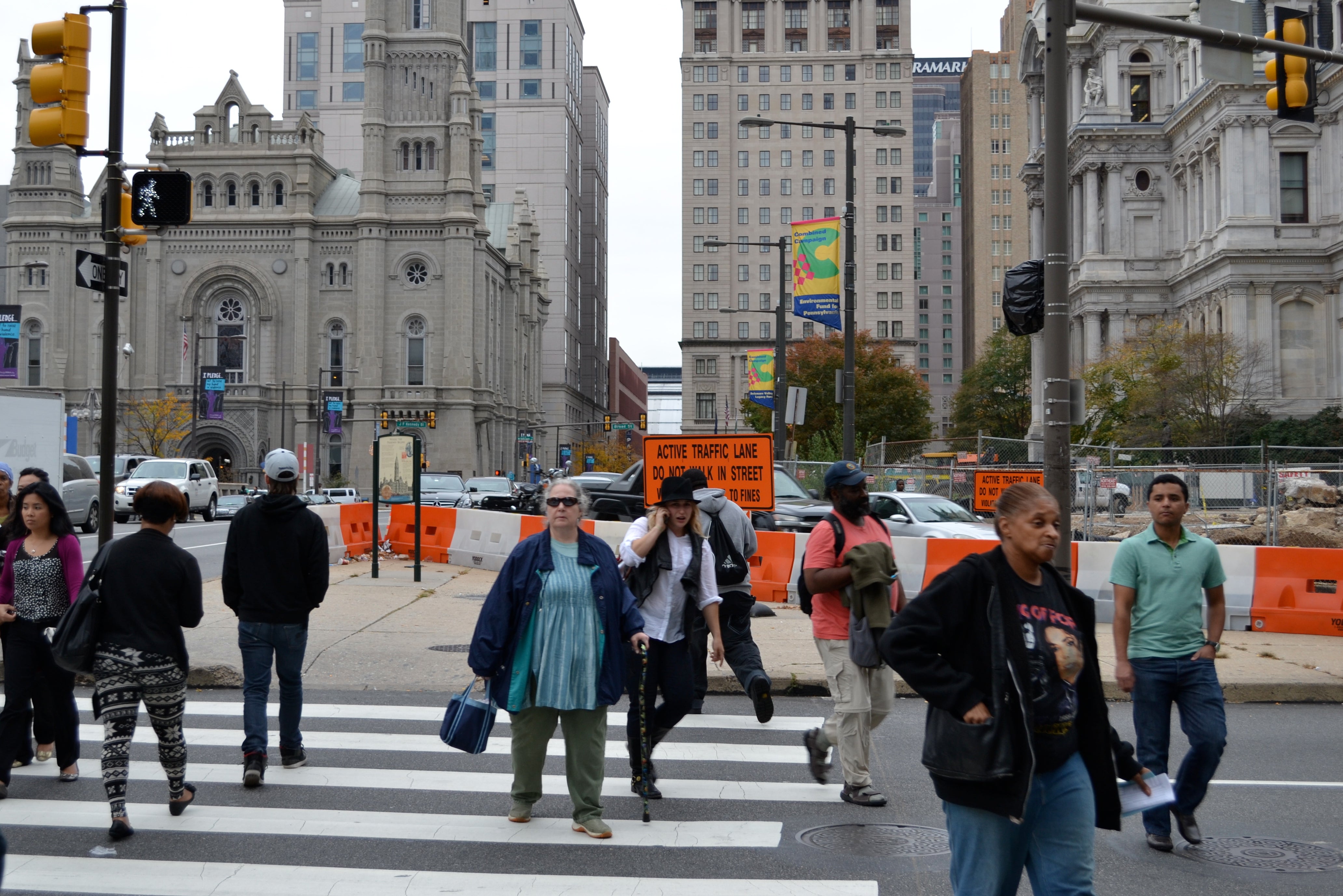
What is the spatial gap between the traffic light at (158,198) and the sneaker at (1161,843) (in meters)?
9.32

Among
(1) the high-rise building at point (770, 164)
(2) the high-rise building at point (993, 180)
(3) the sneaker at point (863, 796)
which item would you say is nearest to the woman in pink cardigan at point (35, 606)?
(3) the sneaker at point (863, 796)

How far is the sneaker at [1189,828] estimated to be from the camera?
6523 millimetres

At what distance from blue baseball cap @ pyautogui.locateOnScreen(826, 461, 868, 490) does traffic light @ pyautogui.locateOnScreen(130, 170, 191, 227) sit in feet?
22.7

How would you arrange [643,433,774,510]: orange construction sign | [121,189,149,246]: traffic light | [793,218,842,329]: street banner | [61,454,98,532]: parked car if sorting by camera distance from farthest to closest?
[61,454,98,532]: parked car
[793,218,842,329]: street banner
[643,433,774,510]: orange construction sign
[121,189,149,246]: traffic light

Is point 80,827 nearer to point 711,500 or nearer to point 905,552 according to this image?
point 711,500

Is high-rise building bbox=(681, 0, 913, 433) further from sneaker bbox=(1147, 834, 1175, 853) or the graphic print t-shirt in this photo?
the graphic print t-shirt

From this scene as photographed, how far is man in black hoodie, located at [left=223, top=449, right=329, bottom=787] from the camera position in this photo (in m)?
7.61

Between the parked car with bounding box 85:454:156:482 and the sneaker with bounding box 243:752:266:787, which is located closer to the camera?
the sneaker with bounding box 243:752:266:787

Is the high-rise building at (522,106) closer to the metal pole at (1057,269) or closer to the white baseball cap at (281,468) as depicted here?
the metal pole at (1057,269)

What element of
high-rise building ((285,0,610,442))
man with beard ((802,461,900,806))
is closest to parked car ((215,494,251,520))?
man with beard ((802,461,900,806))

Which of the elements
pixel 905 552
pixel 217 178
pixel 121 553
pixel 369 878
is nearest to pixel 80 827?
pixel 121 553

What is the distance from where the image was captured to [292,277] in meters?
85.8

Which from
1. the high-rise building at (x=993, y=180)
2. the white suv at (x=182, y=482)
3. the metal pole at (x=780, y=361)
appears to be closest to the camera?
the metal pole at (x=780, y=361)

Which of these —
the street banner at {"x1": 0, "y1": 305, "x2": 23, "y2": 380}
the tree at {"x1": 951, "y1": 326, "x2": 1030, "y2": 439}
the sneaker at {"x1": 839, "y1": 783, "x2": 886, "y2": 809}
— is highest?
the tree at {"x1": 951, "y1": 326, "x2": 1030, "y2": 439}
